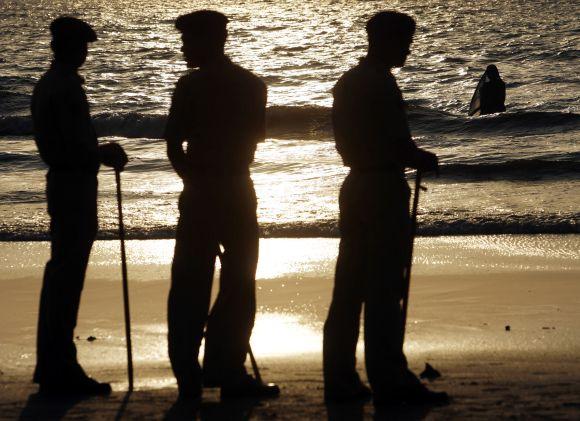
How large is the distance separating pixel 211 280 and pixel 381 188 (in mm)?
885

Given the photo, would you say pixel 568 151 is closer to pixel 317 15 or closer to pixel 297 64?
pixel 297 64

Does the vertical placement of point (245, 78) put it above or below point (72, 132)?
above

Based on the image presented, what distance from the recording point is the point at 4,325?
24.1ft

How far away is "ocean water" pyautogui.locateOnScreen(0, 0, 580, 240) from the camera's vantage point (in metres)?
13.2

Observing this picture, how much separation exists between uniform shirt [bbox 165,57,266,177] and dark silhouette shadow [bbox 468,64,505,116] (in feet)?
67.4

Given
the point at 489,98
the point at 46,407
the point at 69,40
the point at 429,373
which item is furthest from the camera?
the point at 489,98

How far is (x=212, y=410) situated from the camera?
5.14m

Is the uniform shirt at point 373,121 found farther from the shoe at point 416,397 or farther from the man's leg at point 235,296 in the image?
the shoe at point 416,397

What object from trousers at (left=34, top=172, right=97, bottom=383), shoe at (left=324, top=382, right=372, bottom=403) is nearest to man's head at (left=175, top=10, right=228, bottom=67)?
trousers at (left=34, top=172, right=97, bottom=383)

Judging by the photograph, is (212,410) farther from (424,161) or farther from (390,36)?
(390,36)

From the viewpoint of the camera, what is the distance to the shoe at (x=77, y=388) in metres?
5.44

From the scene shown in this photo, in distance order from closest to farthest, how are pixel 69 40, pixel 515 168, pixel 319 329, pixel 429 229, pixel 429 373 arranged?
pixel 69 40 → pixel 429 373 → pixel 319 329 → pixel 429 229 → pixel 515 168

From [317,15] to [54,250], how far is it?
42551mm

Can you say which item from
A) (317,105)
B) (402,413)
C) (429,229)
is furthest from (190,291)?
(317,105)
